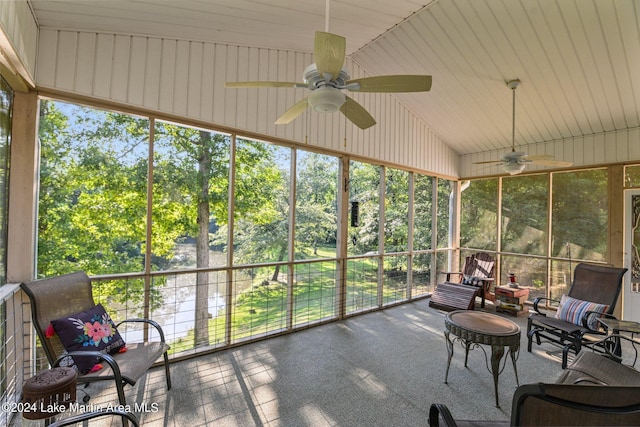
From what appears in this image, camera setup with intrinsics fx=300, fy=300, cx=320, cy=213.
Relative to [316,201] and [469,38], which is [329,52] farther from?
[316,201]

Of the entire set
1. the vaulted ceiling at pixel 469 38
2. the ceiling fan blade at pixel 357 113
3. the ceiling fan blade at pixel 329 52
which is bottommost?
the ceiling fan blade at pixel 357 113

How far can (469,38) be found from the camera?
3561mm

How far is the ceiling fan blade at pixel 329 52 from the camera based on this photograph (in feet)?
5.38

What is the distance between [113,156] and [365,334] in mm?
3847

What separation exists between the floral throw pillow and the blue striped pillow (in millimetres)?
4682

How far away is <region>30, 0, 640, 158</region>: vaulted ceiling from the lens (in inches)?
107

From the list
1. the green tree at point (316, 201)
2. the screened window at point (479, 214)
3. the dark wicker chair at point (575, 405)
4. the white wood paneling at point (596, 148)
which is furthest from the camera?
the screened window at point (479, 214)

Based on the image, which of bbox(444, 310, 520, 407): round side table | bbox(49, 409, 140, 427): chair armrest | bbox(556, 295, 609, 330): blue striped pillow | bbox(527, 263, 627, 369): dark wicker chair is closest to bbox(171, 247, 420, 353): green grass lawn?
bbox(444, 310, 520, 407): round side table

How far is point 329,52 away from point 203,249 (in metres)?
3.03

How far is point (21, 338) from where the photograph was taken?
2469 millimetres

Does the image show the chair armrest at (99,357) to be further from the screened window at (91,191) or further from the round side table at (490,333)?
the round side table at (490,333)

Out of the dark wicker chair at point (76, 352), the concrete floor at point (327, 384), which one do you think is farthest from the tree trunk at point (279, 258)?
the dark wicker chair at point (76, 352)

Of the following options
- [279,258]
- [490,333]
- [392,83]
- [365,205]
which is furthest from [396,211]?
[392,83]

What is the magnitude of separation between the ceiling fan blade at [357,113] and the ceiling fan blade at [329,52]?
40 cm
